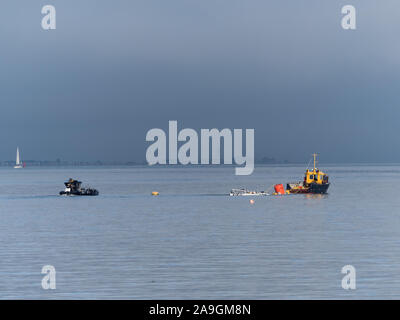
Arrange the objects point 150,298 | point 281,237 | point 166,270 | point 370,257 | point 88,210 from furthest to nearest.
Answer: point 88,210, point 281,237, point 370,257, point 166,270, point 150,298

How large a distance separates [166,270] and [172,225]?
36.0 meters

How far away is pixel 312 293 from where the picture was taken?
129 feet

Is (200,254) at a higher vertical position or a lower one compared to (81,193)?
higher

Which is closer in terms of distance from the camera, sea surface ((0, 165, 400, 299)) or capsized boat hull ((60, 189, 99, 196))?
sea surface ((0, 165, 400, 299))

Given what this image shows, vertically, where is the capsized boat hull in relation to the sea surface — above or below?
below

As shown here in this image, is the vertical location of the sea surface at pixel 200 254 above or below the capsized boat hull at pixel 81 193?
above

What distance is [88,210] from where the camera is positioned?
11050 cm

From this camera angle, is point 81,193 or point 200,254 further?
point 81,193

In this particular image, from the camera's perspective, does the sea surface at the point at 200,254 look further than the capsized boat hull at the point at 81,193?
No

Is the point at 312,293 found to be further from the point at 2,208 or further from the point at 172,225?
the point at 2,208

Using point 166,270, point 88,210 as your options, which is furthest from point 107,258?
point 88,210
